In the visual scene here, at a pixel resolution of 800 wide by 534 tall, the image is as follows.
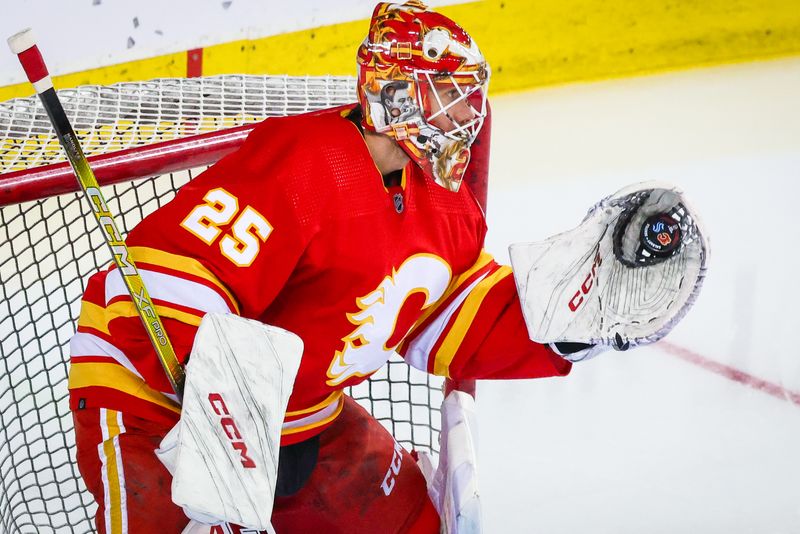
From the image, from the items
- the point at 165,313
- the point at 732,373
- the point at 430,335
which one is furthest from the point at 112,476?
the point at 732,373

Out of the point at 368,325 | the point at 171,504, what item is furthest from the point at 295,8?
the point at 171,504

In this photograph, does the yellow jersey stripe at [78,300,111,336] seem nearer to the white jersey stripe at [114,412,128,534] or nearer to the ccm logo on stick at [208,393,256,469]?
the white jersey stripe at [114,412,128,534]

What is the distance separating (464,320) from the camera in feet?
4.83

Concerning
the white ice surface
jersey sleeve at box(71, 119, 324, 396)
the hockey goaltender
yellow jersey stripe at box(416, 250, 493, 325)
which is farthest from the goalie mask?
the white ice surface

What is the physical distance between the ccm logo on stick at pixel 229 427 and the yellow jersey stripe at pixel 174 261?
0.54 ft

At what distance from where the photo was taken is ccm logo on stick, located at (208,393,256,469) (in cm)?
101

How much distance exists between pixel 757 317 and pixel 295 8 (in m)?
1.66

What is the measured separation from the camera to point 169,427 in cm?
118

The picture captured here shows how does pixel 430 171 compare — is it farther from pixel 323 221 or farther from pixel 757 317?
pixel 757 317

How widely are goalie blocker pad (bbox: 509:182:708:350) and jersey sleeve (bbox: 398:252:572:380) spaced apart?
0.07 metres

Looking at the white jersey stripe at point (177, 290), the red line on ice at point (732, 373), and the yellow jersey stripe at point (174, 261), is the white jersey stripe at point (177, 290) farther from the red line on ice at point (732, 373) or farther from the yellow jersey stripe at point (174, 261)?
the red line on ice at point (732, 373)

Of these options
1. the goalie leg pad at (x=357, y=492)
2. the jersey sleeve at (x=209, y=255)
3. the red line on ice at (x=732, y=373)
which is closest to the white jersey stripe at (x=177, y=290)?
the jersey sleeve at (x=209, y=255)

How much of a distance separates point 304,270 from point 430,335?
34cm

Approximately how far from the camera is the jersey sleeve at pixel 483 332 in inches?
57.6
